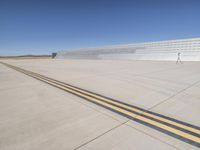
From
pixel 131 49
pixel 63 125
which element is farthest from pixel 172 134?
pixel 131 49

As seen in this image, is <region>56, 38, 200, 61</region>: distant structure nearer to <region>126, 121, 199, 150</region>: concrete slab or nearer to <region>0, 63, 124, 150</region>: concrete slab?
<region>126, 121, 199, 150</region>: concrete slab

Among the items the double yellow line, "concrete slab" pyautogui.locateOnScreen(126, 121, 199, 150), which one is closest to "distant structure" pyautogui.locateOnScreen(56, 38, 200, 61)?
the double yellow line

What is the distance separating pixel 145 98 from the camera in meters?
4.11

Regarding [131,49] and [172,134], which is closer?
[172,134]

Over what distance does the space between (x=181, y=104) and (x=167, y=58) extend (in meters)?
24.9

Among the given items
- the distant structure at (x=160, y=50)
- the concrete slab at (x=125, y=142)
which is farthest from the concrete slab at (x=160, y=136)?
the distant structure at (x=160, y=50)

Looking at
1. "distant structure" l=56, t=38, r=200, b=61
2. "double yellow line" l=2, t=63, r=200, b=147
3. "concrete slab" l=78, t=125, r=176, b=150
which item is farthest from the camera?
"distant structure" l=56, t=38, r=200, b=61

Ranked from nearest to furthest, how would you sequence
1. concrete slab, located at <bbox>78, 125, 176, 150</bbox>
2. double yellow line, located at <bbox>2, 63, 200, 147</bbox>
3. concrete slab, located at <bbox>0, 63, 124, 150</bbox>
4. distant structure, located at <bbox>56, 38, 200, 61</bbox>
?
concrete slab, located at <bbox>78, 125, 176, 150</bbox>, concrete slab, located at <bbox>0, 63, 124, 150</bbox>, double yellow line, located at <bbox>2, 63, 200, 147</bbox>, distant structure, located at <bbox>56, 38, 200, 61</bbox>

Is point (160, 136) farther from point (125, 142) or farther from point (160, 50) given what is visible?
point (160, 50)

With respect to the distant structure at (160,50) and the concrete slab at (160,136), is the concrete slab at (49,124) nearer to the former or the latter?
the concrete slab at (160,136)

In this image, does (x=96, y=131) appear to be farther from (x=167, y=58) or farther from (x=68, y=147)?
(x=167, y=58)

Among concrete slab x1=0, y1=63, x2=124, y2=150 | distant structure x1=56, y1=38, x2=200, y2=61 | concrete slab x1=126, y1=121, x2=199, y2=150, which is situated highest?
distant structure x1=56, y1=38, x2=200, y2=61

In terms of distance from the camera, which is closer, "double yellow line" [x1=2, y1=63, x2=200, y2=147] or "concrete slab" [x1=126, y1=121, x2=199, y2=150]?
"concrete slab" [x1=126, y1=121, x2=199, y2=150]

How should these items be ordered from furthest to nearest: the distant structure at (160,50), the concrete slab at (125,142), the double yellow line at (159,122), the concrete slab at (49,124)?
the distant structure at (160,50), the double yellow line at (159,122), the concrete slab at (49,124), the concrete slab at (125,142)
